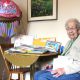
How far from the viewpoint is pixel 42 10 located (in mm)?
4020

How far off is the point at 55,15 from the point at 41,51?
2.12 feet

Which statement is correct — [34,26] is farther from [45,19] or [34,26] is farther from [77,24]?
[77,24]

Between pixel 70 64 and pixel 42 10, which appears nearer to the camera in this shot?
pixel 70 64

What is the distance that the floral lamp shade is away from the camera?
3.81m

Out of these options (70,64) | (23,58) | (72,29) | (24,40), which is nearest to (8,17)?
(24,40)

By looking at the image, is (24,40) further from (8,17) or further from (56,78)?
(56,78)

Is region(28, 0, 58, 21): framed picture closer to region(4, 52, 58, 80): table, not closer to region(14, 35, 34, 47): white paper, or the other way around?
region(14, 35, 34, 47): white paper

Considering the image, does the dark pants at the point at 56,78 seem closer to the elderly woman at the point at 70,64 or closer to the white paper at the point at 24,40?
the elderly woman at the point at 70,64

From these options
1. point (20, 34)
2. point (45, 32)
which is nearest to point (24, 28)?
point (20, 34)

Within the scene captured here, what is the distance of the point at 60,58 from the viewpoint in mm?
2965

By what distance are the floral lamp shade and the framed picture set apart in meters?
0.32

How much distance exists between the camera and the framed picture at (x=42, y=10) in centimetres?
383

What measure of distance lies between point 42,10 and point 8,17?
58cm

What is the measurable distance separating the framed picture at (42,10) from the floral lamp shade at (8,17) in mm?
319
